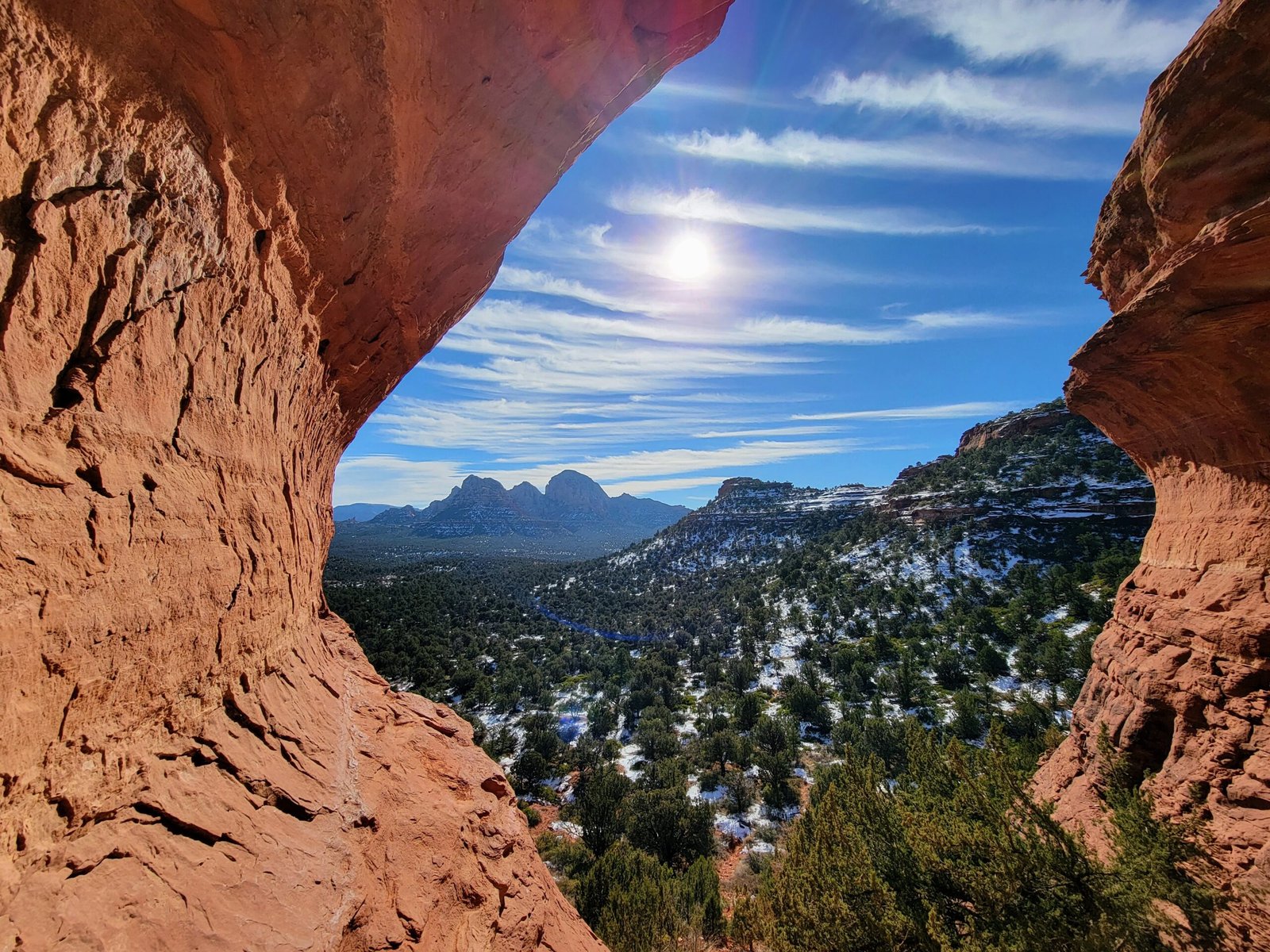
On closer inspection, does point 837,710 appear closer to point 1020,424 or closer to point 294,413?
point 294,413

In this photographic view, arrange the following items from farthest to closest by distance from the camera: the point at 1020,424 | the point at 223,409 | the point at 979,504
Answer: the point at 1020,424 → the point at 979,504 → the point at 223,409

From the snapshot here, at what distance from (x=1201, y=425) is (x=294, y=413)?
1419 cm

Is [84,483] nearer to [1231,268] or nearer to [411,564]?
[1231,268]

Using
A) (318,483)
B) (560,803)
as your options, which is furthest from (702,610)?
(318,483)

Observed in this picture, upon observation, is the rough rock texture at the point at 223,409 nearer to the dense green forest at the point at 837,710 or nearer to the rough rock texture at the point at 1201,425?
the dense green forest at the point at 837,710

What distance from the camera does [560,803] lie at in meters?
28.7

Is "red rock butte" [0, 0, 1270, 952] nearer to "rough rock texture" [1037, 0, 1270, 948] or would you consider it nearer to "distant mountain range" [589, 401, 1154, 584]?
"rough rock texture" [1037, 0, 1270, 948]

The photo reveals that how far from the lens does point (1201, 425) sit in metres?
8.80

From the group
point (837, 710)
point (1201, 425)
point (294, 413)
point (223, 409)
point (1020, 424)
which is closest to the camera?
point (223, 409)

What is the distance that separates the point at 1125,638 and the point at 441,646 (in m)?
48.0

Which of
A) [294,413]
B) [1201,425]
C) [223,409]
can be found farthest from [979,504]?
[223,409]

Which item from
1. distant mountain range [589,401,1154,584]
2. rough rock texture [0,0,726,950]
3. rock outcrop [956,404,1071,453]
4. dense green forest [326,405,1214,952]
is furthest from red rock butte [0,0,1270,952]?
rock outcrop [956,404,1071,453]

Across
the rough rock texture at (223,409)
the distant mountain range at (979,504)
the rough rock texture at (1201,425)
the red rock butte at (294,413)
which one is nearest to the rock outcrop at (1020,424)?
the distant mountain range at (979,504)

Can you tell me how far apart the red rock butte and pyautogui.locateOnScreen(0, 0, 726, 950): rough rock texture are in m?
0.02
